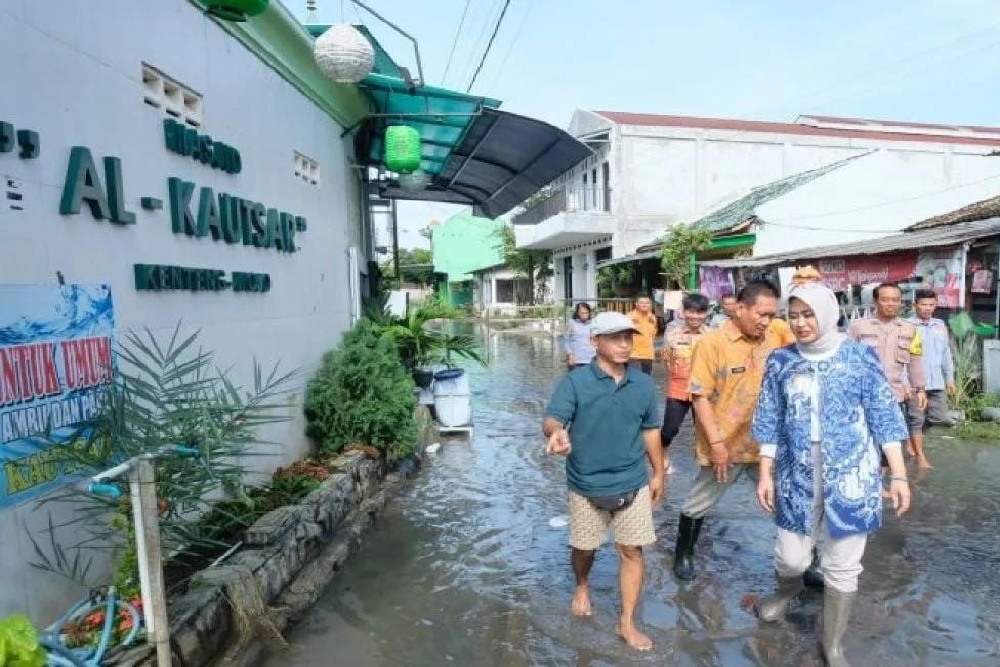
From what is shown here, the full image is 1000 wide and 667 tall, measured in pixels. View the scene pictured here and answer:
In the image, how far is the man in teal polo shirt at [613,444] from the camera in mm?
3482

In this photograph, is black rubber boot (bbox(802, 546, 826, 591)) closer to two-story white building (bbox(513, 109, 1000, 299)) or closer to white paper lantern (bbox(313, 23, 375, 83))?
white paper lantern (bbox(313, 23, 375, 83))

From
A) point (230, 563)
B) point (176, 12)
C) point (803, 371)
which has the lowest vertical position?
point (230, 563)

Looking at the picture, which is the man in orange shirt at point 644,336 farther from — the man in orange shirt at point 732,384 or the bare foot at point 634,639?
the bare foot at point 634,639

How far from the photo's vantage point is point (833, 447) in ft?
10.3

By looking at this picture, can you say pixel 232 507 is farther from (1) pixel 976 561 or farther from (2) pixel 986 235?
(2) pixel 986 235

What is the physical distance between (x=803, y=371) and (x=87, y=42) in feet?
13.2

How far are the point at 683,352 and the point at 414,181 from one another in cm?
602

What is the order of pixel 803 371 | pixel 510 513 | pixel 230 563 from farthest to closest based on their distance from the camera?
pixel 510 513 < pixel 230 563 < pixel 803 371

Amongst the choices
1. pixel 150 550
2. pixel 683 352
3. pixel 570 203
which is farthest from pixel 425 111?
pixel 570 203

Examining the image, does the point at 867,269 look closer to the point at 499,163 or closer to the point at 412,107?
the point at 499,163

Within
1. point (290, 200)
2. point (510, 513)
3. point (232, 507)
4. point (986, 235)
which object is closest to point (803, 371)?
point (510, 513)

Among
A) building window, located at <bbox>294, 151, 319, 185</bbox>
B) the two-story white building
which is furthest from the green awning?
the two-story white building

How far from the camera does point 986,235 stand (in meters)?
8.61

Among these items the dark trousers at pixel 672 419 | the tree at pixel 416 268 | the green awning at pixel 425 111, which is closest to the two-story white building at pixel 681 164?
the green awning at pixel 425 111
